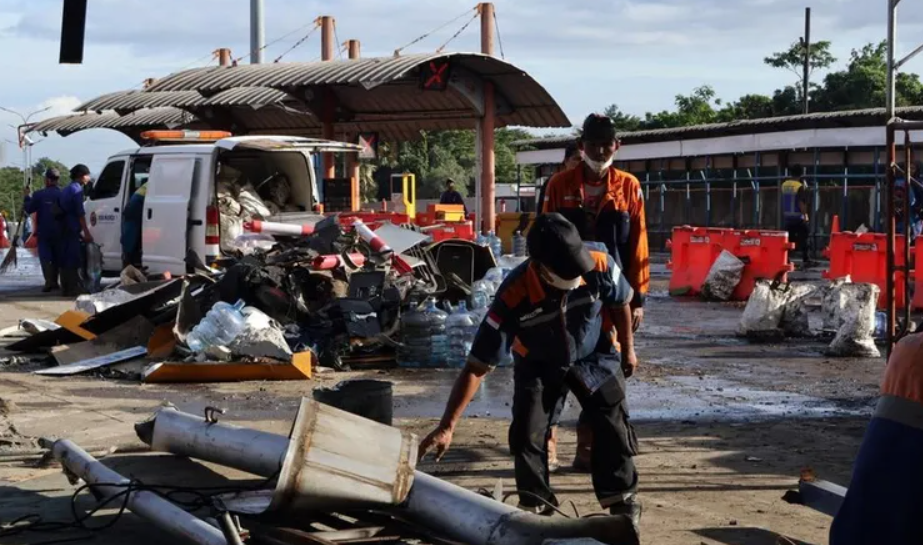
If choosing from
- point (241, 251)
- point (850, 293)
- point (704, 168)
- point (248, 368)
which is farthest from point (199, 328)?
point (704, 168)

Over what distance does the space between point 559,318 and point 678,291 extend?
1445 cm

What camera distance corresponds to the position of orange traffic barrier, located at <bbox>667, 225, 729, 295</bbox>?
1965 cm

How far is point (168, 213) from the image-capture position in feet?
53.9

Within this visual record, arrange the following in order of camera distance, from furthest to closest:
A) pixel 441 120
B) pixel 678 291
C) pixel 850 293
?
pixel 441 120 < pixel 678 291 < pixel 850 293

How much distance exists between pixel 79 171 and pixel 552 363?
1480 centimetres

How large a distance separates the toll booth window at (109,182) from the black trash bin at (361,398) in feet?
38.5

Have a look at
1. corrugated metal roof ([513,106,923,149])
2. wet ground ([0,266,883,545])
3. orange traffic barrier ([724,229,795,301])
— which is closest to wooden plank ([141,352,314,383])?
wet ground ([0,266,883,545])

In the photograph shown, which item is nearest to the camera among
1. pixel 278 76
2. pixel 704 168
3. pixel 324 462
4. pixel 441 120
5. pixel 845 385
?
pixel 324 462

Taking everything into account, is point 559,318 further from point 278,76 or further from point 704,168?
point 704,168

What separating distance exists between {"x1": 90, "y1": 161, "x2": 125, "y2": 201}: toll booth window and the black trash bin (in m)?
11.7

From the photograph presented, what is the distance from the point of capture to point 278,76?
24469 mm

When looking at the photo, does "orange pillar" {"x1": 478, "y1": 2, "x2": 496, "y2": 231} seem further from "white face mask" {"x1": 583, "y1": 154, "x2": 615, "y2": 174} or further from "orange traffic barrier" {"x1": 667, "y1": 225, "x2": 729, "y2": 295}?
"white face mask" {"x1": 583, "y1": 154, "x2": 615, "y2": 174}

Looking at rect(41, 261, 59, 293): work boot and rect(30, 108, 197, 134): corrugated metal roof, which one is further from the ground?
rect(30, 108, 197, 134): corrugated metal roof

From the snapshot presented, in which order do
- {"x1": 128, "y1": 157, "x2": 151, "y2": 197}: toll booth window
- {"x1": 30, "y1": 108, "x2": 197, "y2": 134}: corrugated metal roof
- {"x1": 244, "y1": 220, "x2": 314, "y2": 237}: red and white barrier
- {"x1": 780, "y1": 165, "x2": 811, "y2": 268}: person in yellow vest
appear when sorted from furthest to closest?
{"x1": 30, "y1": 108, "x2": 197, "y2": 134}: corrugated metal roof < {"x1": 780, "y1": 165, "x2": 811, "y2": 268}: person in yellow vest < {"x1": 128, "y1": 157, "x2": 151, "y2": 197}: toll booth window < {"x1": 244, "y1": 220, "x2": 314, "y2": 237}: red and white barrier
